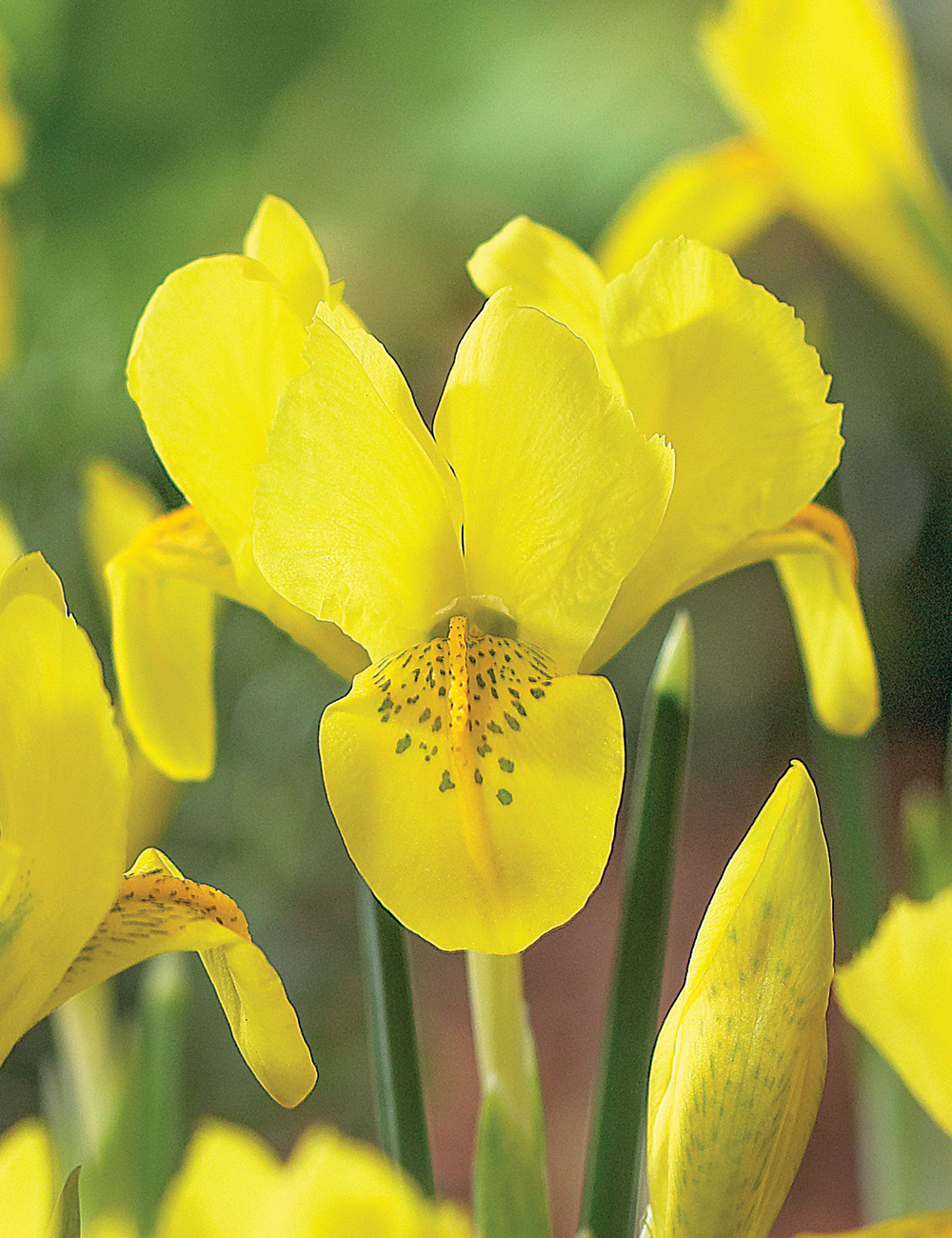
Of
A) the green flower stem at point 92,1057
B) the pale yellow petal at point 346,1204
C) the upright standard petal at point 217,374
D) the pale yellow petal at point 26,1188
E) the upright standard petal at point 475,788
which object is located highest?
the upright standard petal at point 217,374

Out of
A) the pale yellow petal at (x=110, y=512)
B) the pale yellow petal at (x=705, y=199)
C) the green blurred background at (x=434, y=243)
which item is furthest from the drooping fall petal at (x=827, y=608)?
the green blurred background at (x=434, y=243)

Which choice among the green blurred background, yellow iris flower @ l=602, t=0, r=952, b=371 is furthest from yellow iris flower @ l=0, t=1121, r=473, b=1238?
the green blurred background

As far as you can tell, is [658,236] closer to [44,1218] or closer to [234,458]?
[234,458]

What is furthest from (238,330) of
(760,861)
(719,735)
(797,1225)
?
(719,735)

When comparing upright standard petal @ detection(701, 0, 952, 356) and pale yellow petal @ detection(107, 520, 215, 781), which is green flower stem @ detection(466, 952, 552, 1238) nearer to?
pale yellow petal @ detection(107, 520, 215, 781)

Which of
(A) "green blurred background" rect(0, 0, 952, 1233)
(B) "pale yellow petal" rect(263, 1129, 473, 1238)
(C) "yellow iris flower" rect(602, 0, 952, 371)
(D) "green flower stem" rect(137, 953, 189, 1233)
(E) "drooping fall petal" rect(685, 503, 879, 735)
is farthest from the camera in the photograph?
(A) "green blurred background" rect(0, 0, 952, 1233)

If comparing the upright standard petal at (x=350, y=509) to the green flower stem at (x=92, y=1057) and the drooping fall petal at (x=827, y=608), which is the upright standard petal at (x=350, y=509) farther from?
the green flower stem at (x=92, y=1057)

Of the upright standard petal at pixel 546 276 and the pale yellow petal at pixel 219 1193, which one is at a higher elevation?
the upright standard petal at pixel 546 276
